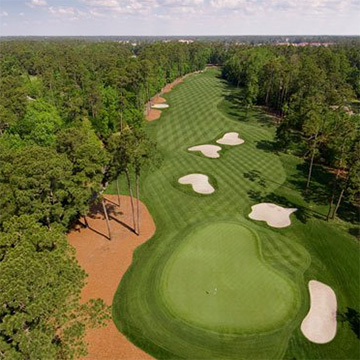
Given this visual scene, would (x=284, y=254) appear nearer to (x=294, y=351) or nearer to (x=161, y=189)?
(x=294, y=351)

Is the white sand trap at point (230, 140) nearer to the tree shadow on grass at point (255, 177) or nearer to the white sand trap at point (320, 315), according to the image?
the tree shadow on grass at point (255, 177)

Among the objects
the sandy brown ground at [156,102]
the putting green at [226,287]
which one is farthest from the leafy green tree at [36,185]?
the sandy brown ground at [156,102]

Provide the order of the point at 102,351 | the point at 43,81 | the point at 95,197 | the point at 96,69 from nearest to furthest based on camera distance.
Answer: the point at 102,351 → the point at 95,197 → the point at 43,81 → the point at 96,69

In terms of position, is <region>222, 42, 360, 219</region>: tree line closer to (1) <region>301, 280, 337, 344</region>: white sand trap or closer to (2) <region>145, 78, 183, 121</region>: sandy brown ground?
(1) <region>301, 280, 337, 344</region>: white sand trap

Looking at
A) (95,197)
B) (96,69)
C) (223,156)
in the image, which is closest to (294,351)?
(95,197)

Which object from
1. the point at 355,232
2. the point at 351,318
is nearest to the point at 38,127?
the point at 355,232

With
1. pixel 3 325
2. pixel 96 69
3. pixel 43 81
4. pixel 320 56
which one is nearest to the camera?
pixel 3 325

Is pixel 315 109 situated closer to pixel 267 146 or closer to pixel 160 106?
pixel 267 146

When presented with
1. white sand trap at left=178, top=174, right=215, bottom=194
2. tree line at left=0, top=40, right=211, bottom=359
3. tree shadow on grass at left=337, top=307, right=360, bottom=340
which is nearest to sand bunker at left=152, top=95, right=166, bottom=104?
tree line at left=0, top=40, right=211, bottom=359
